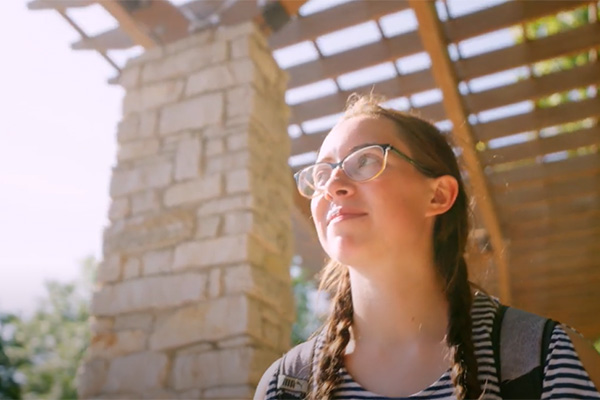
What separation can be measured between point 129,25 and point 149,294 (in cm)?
170

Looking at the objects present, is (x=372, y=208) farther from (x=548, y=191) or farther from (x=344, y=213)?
(x=548, y=191)

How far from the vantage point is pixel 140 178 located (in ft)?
10.6

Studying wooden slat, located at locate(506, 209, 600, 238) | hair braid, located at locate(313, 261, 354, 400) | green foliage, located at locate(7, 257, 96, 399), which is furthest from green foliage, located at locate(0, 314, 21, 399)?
hair braid, located at locate(313, 261, 354, 400)

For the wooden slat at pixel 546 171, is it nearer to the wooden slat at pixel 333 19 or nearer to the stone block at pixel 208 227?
the wooden slat at pixel 333 19

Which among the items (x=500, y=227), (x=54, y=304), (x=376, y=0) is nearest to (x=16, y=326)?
(x=54, y=304)

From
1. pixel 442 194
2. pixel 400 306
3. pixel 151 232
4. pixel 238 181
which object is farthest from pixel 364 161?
pixel 151 232

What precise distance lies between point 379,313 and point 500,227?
526 cm

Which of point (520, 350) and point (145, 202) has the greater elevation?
point (145, 202)

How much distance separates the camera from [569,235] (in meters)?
6.24

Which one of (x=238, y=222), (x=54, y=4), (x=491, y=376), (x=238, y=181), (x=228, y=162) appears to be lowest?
(x=491, y=376)

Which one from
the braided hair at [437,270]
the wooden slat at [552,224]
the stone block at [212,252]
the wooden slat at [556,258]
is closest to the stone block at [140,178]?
the stone block at [212,252]

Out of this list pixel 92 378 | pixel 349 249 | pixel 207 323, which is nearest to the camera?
pixel 349 249

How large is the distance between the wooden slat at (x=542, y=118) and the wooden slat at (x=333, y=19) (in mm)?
1605

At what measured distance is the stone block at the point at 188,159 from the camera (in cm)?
311
